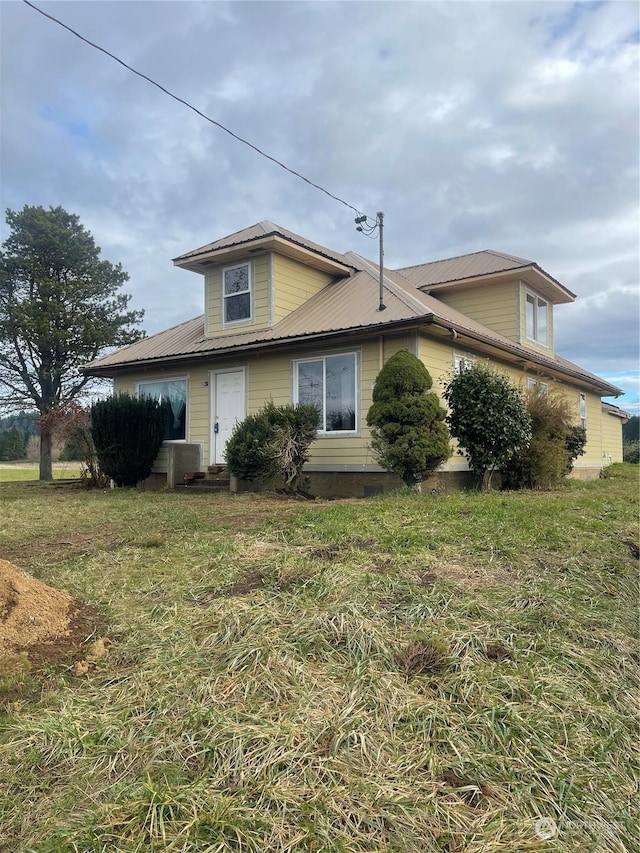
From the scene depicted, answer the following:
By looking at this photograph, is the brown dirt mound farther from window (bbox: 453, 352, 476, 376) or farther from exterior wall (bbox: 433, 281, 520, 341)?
exterior wall (bbox: 433, 281, 520, 341)

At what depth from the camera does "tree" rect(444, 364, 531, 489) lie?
33.1 ft

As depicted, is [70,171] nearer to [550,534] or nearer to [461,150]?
[461,150]

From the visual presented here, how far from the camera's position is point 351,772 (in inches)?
86.9

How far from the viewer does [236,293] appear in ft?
43.6

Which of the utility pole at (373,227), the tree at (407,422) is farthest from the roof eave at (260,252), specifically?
the tree at (407,422)

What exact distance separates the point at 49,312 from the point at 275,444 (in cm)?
1740

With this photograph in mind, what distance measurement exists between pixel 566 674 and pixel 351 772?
1.44m

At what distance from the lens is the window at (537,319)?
1577 centimetres

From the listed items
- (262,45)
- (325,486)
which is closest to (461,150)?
(262,45)

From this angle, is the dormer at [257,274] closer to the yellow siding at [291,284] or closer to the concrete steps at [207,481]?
the yellow siding at [291,284]

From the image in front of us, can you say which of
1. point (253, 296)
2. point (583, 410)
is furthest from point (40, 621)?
point (583, 410)

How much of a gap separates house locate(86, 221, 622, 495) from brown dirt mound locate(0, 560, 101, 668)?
24.2 feet

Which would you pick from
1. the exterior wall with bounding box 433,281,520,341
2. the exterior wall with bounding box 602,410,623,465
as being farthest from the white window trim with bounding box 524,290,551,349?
the exterior wall with bounding box 602,410,623,465

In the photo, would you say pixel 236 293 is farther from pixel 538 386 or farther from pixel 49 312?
pixel 49 312
